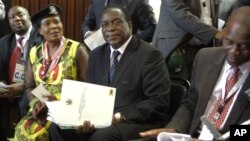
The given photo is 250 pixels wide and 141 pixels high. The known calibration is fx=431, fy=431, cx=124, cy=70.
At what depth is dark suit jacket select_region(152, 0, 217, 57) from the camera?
11.1 feet

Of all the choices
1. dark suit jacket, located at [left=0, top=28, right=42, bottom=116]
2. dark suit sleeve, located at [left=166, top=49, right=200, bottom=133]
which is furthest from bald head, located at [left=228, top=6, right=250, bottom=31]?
dark suit jacket, located at [left=0, top=28, right=42, bottom=116]

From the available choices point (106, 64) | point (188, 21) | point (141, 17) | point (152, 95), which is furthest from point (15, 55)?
point (152, 95)

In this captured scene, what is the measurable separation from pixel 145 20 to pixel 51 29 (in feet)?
3.16

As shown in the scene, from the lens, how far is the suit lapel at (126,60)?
2.94 meters

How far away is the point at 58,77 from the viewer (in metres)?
3.54

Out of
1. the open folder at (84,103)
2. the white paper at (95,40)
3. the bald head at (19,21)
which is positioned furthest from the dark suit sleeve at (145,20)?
the open folder at (84,103)

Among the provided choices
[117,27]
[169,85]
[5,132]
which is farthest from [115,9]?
[5,132]

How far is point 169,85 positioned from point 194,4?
0.97m

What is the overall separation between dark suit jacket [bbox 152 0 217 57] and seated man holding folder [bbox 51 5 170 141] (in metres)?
0.58

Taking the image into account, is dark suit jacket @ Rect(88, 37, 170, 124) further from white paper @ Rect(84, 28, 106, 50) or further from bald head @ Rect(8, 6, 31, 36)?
bald head @ Rect(8, 6, 31, 36)

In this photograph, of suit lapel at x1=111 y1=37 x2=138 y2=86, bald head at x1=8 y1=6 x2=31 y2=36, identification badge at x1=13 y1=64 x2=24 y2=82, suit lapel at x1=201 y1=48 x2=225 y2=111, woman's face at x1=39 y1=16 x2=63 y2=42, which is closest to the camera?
suit lapel at x1=201 y1=48 x2=225 y2=111

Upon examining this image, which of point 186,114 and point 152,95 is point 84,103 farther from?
point 186,114

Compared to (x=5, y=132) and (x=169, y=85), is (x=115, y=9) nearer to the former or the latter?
(x=169, y=85)

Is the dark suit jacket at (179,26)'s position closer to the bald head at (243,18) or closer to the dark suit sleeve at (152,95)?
the dark suit sleeve at (152,95)
